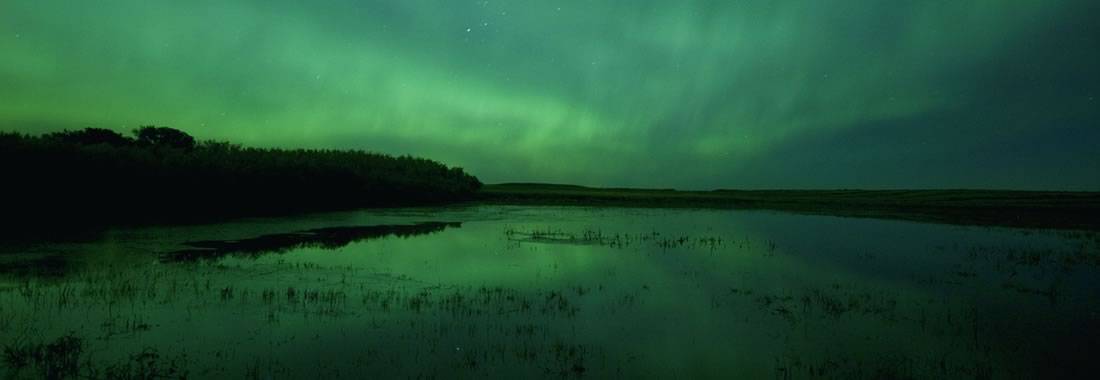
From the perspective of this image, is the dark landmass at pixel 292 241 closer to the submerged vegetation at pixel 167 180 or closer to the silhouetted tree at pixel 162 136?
the submerged vegetation at pixel 167 180

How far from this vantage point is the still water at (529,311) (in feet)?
23.4

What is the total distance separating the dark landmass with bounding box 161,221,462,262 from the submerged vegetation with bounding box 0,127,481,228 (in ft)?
25.6

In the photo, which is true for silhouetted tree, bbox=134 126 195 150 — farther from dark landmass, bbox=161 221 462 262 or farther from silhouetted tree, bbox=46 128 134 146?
dark landmass, bbox=161 221 462 262

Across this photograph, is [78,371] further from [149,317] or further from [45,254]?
[45,254]

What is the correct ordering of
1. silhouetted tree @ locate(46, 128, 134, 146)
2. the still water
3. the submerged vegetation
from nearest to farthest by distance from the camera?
the still water
the submerged vegetation
silhouetted tree @ locate(46, 128, 134, 146)

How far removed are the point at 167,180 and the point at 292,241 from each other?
1465cm

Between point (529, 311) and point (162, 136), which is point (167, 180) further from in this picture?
point (529, 311)

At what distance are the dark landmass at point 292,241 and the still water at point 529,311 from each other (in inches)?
7.3

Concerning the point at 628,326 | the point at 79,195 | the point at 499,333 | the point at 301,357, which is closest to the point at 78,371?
the point at 301,357

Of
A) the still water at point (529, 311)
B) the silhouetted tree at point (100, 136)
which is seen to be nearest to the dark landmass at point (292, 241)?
the still water at point (529, 311)

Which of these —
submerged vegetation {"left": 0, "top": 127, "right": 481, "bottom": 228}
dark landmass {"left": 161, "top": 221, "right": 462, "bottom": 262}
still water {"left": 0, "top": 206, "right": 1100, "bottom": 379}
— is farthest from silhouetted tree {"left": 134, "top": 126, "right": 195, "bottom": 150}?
still water {"left": 0, "top": 206, "right": 1100, "bottom": 379}

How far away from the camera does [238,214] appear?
3131 cm

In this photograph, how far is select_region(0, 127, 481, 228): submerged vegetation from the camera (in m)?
23.6

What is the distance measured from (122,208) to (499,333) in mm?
25463
